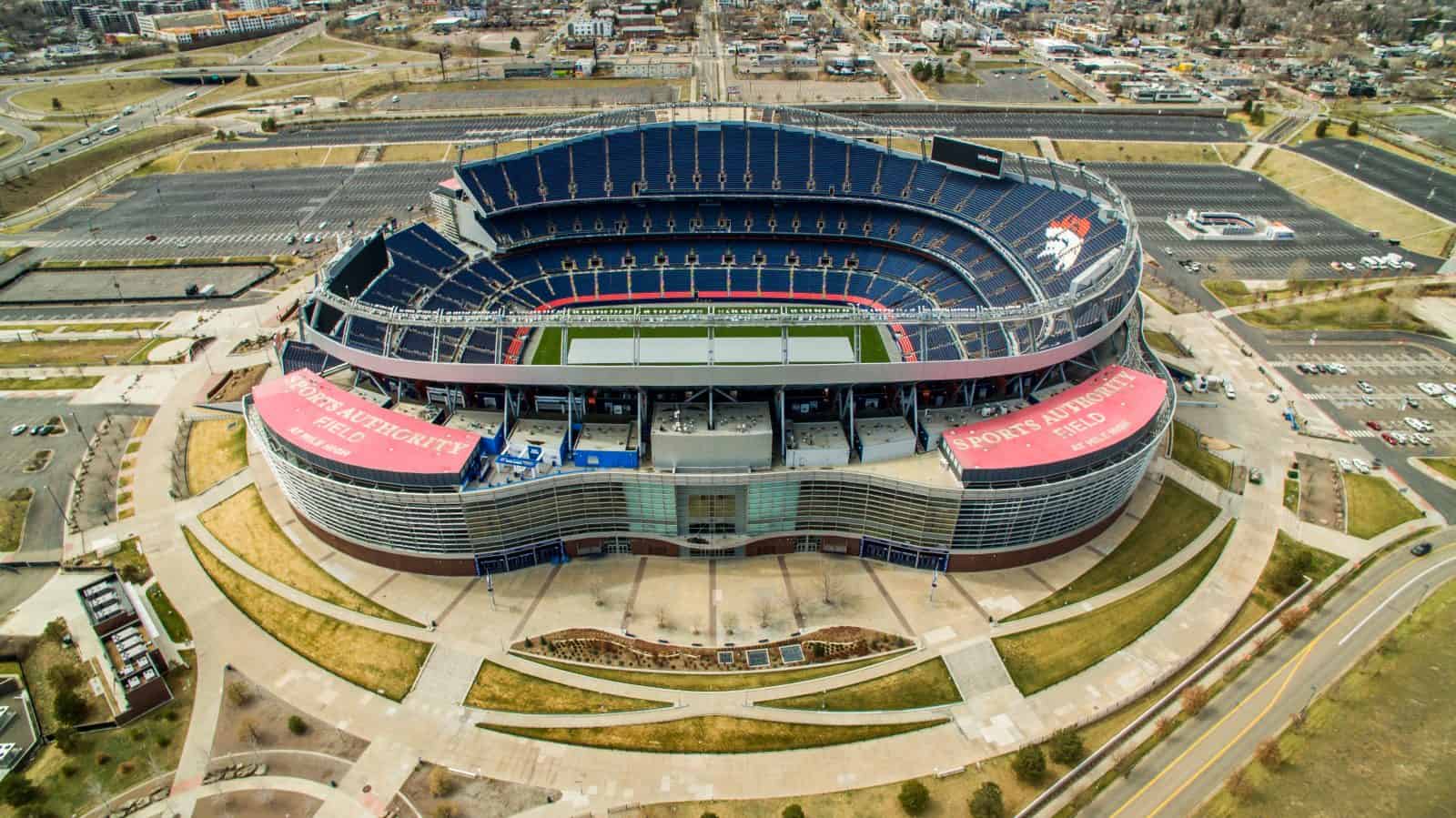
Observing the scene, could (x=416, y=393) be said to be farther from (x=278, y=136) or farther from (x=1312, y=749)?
(x=278, y=136)

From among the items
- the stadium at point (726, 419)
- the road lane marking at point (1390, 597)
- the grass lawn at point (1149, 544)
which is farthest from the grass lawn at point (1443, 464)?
the stadium at point (726, 419)

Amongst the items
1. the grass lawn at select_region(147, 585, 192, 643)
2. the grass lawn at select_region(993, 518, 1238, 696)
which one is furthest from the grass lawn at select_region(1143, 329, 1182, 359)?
the grass lawn at select_region(147, 585, 192, 643)

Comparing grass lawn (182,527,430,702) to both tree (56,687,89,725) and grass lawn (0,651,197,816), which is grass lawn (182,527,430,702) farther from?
tree (56,687,89,725)

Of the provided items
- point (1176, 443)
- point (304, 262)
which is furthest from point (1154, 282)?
point (304, 262)

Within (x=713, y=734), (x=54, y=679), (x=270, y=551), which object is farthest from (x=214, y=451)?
(x=713, y=734)

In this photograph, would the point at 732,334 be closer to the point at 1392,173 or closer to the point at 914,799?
the point at 914,799

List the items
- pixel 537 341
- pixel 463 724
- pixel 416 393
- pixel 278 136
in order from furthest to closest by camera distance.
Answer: pixel 278 136 < pixel 537 341 < pixel 416 393 < pixel 463 724

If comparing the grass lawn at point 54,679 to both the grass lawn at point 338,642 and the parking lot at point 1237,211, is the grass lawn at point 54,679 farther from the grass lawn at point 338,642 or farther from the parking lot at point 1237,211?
the parking lot at point 1237,211
